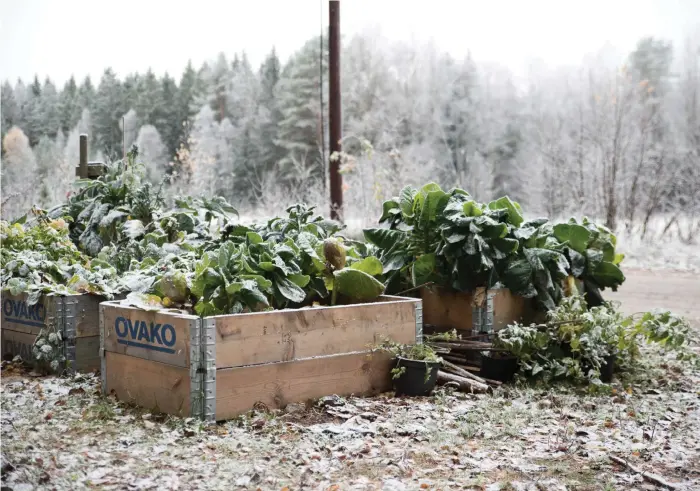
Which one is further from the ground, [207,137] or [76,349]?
[207,137]

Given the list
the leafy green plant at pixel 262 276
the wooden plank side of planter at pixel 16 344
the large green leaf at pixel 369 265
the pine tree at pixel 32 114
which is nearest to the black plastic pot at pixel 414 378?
the leafy green plant at pixel 262 276

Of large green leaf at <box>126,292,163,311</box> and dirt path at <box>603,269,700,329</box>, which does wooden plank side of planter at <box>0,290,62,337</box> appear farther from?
dirt path at <box>603,269,700,329</box>

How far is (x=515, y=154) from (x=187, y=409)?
17.4m

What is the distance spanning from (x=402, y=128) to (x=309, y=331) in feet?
55.8

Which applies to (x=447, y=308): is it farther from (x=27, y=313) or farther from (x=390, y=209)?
(x=27, y=313)

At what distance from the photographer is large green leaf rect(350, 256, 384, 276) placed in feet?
13.3

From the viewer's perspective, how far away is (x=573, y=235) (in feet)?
15.3

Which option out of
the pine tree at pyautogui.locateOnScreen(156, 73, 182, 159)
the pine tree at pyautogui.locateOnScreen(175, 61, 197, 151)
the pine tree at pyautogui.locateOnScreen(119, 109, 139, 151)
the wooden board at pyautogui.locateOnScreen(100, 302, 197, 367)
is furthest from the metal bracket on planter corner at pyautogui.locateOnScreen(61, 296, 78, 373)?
the pine tree at pyautogui.locateOnScreen(175, 61, 197, 151)

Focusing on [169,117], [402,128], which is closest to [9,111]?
[169,117]

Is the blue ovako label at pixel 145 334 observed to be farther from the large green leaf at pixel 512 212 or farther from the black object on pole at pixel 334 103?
the black object on pole at pixel 334 103

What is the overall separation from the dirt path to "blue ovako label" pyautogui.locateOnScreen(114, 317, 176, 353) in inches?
202

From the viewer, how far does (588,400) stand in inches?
153

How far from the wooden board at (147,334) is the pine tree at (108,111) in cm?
1334

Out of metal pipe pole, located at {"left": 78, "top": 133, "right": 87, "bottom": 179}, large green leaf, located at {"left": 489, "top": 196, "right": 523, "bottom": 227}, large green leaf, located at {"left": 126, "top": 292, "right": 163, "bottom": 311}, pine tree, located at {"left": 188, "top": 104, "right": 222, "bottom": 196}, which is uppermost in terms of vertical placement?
pine tree, located at {"left": 188, "top": 104, "right": 222, "bottom": 196}
